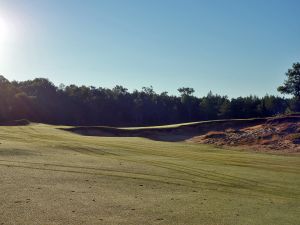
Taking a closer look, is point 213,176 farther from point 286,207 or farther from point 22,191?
point 22,191

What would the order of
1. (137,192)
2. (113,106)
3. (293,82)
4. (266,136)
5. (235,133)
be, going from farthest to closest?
(113,106), (293,82), (235,133), (266,136), (137,192)

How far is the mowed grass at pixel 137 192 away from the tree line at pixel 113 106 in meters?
97.3

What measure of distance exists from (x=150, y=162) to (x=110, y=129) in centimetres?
3970

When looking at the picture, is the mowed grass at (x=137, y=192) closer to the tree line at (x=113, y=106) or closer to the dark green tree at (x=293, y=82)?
the dark green tree at (x=293, y=82)

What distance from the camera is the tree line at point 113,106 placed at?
132 metres

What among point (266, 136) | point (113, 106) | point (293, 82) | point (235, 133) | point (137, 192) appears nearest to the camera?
point (137, 192)

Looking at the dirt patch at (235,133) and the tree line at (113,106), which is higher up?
the tree line at (113,106)

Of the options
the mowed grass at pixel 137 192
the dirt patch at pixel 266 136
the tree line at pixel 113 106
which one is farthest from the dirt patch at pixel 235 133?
the tree line at pixel 113 106

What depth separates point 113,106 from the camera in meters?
164

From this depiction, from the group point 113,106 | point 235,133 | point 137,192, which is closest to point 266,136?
point 235,133

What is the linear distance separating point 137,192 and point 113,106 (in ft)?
480

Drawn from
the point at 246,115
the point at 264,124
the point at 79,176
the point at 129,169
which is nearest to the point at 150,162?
the point at 129,169

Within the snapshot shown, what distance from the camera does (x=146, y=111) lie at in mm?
173875

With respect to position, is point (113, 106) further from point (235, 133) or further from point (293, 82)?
point (235, 133)
